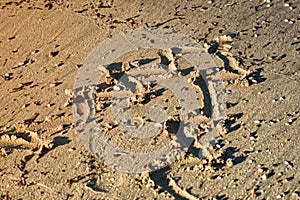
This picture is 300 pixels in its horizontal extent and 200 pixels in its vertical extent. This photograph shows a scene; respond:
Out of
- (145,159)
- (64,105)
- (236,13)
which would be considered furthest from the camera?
(236,13)

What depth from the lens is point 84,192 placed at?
2375 millimetres

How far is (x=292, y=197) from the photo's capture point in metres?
2.25

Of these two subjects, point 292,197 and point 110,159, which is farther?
point 110,159

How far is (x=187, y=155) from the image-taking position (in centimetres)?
245

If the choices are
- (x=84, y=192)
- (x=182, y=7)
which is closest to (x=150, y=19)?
(x=182, y=7)

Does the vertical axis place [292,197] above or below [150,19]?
below

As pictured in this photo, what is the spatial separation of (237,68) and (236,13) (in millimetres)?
447

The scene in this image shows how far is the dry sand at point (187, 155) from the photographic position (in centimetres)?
236

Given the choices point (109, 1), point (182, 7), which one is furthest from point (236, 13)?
point (109, 1)

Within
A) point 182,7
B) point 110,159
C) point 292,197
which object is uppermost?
point 182,7

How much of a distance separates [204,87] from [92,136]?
0.62m

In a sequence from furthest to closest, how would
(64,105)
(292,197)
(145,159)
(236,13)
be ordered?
(236,13) < (64,105) < (145,159) < (292,197)

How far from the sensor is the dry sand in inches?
93.0

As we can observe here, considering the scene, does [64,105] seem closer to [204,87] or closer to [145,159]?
[145,159]
